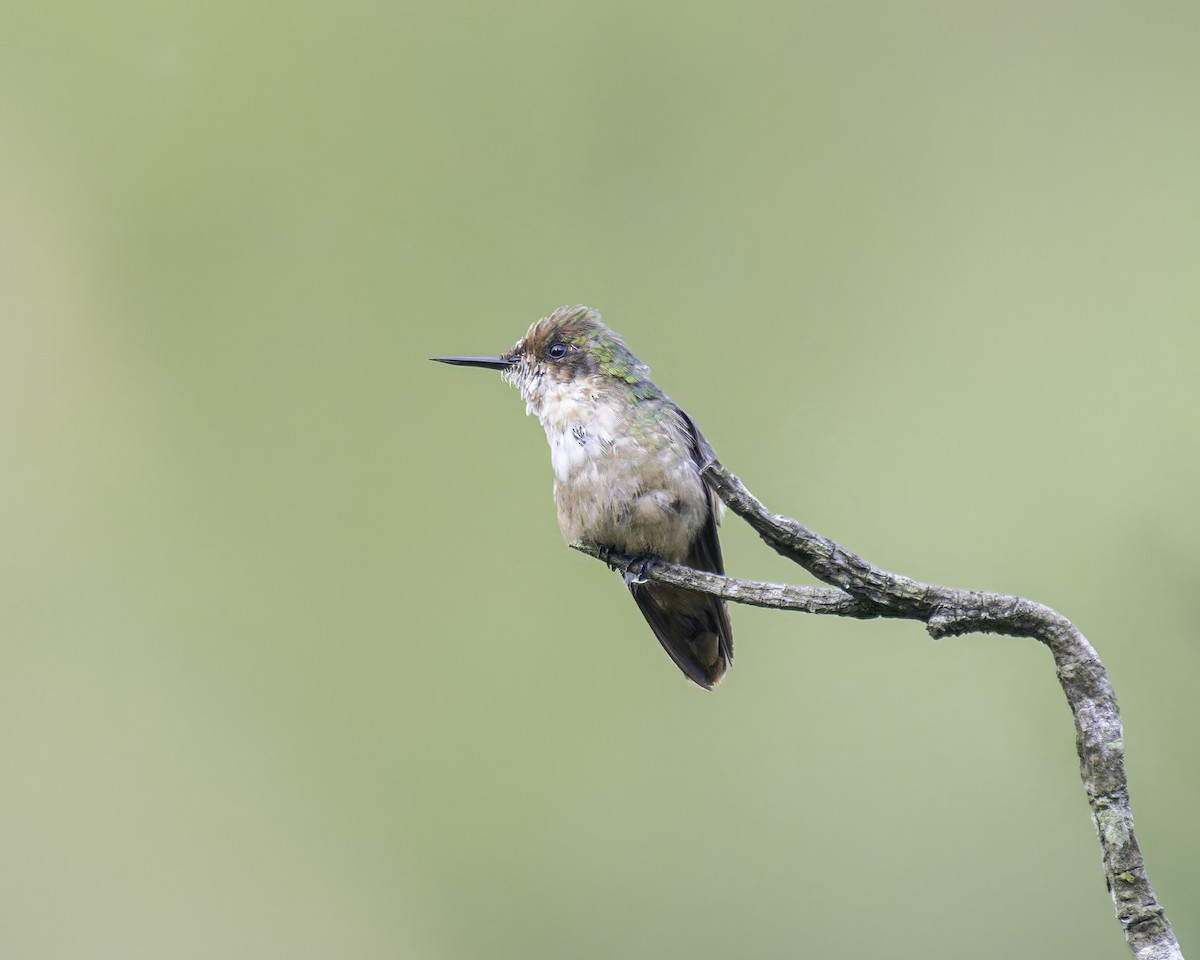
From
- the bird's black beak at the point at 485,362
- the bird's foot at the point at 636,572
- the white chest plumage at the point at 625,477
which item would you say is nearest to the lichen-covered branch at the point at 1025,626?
the bird's foot at the point at 636,572

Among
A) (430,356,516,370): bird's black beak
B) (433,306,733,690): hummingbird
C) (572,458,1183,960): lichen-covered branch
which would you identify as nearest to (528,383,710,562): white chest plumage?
(433,306,733,690): hummingbird

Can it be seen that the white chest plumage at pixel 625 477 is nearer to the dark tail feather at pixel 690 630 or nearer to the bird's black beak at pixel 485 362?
the dark tail feather at pixel 690 630

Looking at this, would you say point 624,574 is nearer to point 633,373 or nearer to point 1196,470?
point 633,373

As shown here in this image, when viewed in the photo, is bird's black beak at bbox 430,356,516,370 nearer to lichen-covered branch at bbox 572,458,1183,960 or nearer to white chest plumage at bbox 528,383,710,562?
white chest plumage at bbox 528,383,710,562

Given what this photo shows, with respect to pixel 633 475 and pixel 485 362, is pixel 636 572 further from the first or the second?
pixel 485 362

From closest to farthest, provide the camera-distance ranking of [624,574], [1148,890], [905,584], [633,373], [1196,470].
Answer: [1148,890]
[905,584]
[624,574]
[633,373]
[1196,470]

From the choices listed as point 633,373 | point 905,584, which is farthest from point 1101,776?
point 633,373

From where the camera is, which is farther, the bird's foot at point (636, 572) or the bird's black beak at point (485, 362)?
the bird's black beak at point (485, 362)
